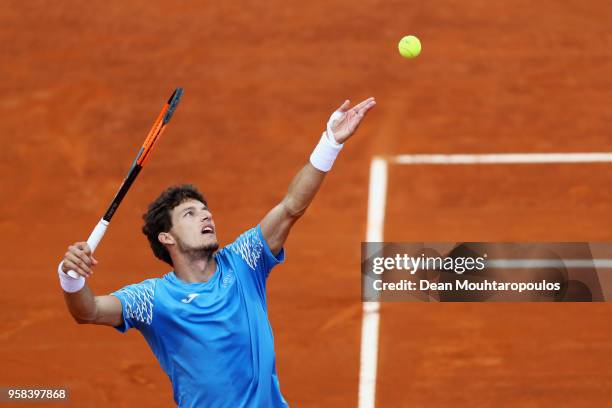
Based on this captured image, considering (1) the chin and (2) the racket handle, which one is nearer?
(2) the racket handle

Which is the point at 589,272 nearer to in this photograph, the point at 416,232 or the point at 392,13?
the point at 416,232

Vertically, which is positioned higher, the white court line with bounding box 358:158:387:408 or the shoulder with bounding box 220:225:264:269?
the white court line with bounding box 358:158:387:408

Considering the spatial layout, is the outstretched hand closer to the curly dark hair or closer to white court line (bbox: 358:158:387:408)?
the curly dark hair

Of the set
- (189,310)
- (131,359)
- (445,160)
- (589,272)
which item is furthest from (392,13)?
(189,310)

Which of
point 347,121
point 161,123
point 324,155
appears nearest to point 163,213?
point 161,123

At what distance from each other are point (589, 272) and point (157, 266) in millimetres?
3782

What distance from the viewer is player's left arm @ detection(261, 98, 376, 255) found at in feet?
20.7

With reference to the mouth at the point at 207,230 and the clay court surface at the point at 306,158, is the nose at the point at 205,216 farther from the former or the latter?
the clay court surface at the point at 306,158

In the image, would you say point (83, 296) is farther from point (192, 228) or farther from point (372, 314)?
point (372, 314)

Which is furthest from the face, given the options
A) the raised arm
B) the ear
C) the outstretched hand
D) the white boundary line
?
the white boundary line

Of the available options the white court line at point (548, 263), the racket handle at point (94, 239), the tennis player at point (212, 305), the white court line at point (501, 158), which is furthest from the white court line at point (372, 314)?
the racket handle at point (94, 239)

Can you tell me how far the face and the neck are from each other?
0.04m

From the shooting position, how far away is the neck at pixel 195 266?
6387 mm

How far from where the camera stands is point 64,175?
10.8 metres
